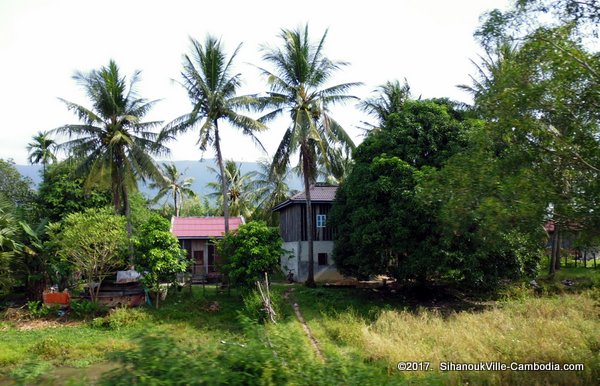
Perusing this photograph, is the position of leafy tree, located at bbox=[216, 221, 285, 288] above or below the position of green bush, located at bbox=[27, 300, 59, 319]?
above

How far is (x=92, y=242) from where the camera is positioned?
819 inches

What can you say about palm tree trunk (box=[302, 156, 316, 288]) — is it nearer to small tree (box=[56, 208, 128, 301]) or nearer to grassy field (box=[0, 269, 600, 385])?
grassy field (box=[0, 269, 600, 385])

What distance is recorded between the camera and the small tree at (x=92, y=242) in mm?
20672

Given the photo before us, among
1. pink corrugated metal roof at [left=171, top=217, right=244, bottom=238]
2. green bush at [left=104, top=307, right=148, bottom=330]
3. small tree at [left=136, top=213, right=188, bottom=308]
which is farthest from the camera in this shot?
pink corrugated metal roof at [left=171, top=217, right=244, bottom=238]

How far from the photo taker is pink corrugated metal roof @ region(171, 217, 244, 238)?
3120 cm

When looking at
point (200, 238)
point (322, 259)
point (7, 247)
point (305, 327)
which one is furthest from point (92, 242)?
point (322, 259)

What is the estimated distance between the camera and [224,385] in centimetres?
432

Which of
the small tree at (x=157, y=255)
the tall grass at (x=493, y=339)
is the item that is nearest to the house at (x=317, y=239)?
the small tree at (x=157, y=255)

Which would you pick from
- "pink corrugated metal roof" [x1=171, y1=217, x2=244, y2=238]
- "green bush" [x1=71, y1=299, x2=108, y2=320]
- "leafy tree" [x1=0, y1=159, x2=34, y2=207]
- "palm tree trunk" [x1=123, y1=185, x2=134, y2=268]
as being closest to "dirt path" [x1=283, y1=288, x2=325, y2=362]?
"palm tree trunk" [x1=123, y1=185, x2=134, y2=268]

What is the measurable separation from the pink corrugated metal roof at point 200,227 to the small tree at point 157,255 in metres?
9.06

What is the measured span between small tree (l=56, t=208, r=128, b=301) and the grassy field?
2482 mm

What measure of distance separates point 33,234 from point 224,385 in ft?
67.3

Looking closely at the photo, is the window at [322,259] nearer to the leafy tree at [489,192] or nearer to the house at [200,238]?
the house at [200,238]

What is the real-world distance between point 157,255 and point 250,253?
3908mm
